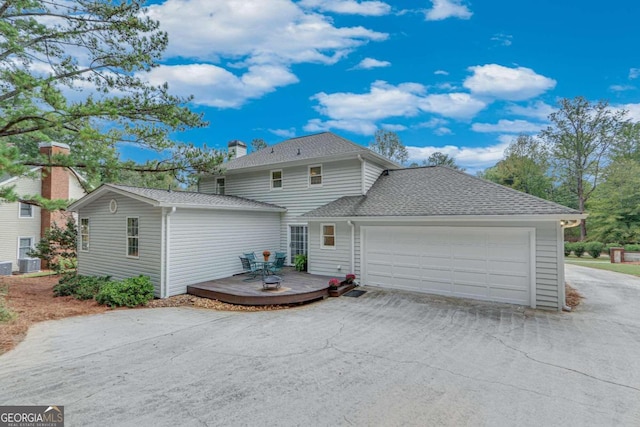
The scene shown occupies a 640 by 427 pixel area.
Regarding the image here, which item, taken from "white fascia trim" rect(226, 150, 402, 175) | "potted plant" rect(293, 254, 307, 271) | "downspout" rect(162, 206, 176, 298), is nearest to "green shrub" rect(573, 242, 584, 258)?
"white fascia trim" rect(226, 150, 402, 175)

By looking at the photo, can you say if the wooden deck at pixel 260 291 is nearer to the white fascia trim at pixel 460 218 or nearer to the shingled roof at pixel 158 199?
the white fascia trim at pixel 460 218

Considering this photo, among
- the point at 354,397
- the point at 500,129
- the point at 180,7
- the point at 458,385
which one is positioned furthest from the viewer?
the point at 500,129

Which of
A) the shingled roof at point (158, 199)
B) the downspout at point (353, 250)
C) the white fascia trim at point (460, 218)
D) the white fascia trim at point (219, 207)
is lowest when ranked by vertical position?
the downspout at point (353, 250)

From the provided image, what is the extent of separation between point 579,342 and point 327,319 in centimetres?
507

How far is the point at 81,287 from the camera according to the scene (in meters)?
9.54

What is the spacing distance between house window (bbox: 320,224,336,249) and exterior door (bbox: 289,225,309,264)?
171 cm

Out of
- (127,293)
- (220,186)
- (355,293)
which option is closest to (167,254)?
(127,293)

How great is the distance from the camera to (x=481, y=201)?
8.92 metres

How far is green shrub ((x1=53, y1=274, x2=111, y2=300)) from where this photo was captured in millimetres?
9242

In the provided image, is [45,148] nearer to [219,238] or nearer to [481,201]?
[219,238]

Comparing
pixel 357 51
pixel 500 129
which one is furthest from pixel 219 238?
pixel 500 129

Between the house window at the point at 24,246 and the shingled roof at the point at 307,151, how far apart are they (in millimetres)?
13601

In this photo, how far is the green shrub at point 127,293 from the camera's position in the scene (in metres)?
8.27

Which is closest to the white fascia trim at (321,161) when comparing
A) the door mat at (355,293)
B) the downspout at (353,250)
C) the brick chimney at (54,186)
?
the downspout at (353,250)
